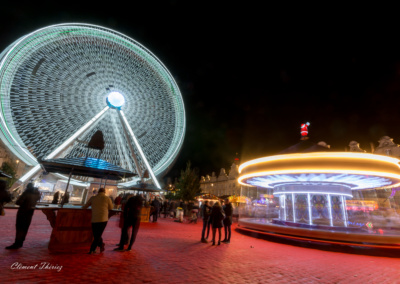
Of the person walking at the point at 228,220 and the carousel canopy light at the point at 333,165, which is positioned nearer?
the person walking at the point at 228,220

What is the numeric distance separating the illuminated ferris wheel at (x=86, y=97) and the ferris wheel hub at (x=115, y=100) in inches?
3.3

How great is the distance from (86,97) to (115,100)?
242 cm

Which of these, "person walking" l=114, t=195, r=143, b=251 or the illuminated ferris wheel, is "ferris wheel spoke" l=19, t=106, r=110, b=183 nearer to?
the illuminated ferris wheel

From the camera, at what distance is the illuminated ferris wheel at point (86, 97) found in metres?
15.2

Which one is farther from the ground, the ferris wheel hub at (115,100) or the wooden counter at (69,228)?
the ferris wheel hub at (115,100)

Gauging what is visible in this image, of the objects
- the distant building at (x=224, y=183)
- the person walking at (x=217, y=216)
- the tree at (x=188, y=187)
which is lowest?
the person walking at (x=217, y=216)

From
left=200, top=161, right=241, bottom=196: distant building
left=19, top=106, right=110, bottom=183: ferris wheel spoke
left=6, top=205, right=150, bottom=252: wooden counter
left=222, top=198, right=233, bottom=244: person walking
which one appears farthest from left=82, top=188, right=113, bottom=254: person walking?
left=200, top=161, right=241, bottom=196: distant building

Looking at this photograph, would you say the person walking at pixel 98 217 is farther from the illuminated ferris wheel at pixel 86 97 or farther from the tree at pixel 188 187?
the tree at pixel 188 187

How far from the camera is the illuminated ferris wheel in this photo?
15250mm

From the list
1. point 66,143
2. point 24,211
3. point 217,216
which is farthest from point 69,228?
point 66,143

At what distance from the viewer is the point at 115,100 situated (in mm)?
19438

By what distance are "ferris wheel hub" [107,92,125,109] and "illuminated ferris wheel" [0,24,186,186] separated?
0.08m

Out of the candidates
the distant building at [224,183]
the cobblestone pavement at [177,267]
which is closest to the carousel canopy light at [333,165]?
the cobblestone pavement at [177,267]

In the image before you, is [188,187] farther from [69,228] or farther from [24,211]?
[24,211]
